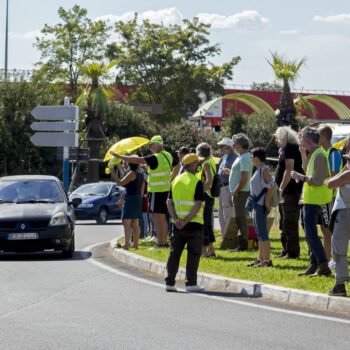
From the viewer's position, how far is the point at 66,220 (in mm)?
19562

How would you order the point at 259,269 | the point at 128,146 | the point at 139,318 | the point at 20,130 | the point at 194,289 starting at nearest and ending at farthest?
1. the point at 139,318
2. the point at 194,289
3. the point at 259,269
4. the point at 128,146
5. the point at 20,130

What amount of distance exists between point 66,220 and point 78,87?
60301 millimetres

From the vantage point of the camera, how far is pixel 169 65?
3241 inches

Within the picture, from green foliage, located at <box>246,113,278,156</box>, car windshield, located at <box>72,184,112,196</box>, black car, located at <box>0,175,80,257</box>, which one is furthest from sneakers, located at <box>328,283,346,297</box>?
green foliage, located at <box>246,113,278,156</box>

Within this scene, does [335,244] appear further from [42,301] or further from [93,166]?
[93,166]

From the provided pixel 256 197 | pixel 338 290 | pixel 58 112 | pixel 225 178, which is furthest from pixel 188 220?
pixel 58 112

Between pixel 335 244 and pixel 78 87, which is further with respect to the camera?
pixel 78 87

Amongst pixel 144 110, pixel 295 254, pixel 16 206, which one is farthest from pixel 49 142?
pixel 144 110

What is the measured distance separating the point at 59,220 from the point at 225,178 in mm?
2994

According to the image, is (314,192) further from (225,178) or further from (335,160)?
(225,178)

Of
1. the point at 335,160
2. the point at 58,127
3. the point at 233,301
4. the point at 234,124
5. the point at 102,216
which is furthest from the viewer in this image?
the point at 234,124

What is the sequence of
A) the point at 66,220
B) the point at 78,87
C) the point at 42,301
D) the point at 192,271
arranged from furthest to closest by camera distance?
the point at 78,87, the point at 66,220, the point at 192,271, the point at 42,301

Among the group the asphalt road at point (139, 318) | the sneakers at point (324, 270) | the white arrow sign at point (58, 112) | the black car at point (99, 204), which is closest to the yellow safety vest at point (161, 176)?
the asphalt road at point (139, 318)

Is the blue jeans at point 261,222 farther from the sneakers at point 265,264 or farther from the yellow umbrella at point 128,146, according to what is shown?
the yellow umbrella at point 128,146
